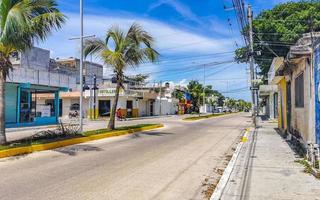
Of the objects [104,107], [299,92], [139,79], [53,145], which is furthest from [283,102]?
[139,79]

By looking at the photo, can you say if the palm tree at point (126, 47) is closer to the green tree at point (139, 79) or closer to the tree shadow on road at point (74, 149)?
the tree shadow on road at point (74, 149)

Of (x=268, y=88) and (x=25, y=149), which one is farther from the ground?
(x=268, y=88)

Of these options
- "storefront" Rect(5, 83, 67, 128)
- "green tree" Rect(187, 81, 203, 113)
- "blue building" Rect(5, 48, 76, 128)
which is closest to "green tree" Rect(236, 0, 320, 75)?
"blue building" Rect(5, 48, 76, 128)

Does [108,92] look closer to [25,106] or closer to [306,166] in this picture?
[25,106]

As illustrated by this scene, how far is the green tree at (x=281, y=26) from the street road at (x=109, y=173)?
32980mm

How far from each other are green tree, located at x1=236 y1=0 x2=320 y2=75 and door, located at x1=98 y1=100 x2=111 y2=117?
2197 centimetres

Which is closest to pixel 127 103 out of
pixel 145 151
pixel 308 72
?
pixel 145 151

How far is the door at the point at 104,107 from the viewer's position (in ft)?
171

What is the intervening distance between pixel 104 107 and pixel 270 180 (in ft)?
149

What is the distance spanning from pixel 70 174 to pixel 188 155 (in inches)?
200

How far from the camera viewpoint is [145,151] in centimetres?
1395

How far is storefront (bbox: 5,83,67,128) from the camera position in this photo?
90.5 feet

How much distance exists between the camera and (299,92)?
13.4 meters

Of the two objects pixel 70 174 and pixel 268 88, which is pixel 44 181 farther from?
pixel 268 88
